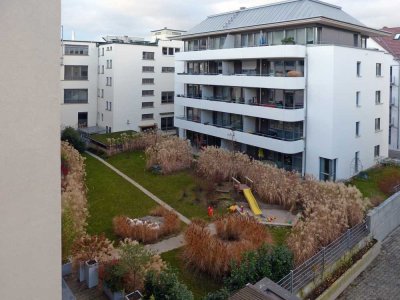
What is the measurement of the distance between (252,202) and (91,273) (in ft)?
33.9

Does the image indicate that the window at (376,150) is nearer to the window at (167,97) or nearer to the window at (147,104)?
the window at (167,97)

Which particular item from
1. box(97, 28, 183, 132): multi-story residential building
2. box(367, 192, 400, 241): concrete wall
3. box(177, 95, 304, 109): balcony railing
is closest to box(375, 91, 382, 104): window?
box(177, 95, 304, 109): balcony railing

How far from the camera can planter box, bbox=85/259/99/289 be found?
1198 centimetres

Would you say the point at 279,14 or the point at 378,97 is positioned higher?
the point at 279,14

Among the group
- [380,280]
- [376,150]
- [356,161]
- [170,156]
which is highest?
[376,150]

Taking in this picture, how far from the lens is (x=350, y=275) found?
15.3m

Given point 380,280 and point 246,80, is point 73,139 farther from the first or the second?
point 380,280

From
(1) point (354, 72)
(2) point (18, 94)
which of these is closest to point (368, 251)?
(1) point (354, 72)

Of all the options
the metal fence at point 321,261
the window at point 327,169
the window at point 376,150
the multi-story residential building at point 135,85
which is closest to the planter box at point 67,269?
the metal fence at point 321,261

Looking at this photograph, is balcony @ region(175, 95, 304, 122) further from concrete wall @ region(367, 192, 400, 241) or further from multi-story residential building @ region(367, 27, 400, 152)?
multi-story residential building @ region(367, 27, 400, 152)

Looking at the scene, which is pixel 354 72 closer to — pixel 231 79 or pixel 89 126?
pixel 231 79

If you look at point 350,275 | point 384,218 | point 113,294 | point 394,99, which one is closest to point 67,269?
point 113,294

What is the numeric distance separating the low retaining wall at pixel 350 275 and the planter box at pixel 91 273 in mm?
6974

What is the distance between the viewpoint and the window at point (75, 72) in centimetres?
4053
